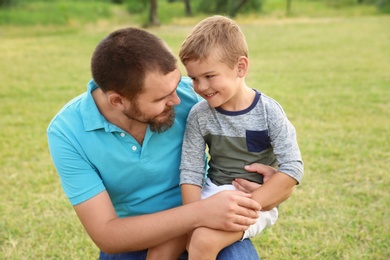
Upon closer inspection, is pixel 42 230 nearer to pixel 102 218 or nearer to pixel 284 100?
pixel 102 218

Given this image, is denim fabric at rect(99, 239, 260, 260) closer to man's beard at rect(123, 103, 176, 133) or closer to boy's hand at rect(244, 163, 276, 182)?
boy's hand at rect(244, 163, 276, 182)

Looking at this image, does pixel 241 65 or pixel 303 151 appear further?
pixel 303 151

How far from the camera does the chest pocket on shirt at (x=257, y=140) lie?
227 cm

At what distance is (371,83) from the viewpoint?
8.37 meters

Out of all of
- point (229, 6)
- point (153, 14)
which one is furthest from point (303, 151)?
point (229, 6)

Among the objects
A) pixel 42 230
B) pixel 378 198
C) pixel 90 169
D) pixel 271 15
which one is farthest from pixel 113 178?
pixel 271 15

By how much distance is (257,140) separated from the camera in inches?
90.3

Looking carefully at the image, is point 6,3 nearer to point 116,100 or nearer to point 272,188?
point 116,100

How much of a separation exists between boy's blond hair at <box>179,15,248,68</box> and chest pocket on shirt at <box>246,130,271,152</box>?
299 millimetres

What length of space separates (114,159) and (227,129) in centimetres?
50

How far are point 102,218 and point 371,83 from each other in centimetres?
703

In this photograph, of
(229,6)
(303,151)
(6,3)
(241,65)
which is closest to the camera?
(241,65)

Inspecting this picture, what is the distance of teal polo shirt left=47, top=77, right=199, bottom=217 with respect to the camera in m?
2.19

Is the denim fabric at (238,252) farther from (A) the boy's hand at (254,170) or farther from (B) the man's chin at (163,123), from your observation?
(B) the man's chin at (163,123)
